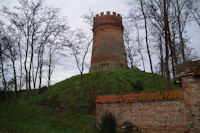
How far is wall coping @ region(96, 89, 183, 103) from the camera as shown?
5930mm

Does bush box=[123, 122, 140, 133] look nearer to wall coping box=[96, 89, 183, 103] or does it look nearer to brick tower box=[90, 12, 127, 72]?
wall coping box=[96, 89, 183, 103]

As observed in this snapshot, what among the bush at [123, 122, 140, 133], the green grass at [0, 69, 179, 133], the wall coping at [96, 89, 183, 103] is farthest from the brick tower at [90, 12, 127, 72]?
the bush at [123, 122, 140, 133]

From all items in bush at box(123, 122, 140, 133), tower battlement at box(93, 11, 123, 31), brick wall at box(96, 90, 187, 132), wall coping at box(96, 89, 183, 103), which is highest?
tower battlement at box(93, 11, 123, 31)

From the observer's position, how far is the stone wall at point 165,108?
5.32m

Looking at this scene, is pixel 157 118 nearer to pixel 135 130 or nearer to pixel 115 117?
pixel 135 130

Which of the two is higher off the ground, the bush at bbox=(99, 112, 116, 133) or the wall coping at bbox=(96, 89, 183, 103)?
the wall coping at bbox=(96, 89, 183, 103)

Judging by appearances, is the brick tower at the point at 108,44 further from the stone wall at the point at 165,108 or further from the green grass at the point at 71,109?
the stone wall at the point at 165,108

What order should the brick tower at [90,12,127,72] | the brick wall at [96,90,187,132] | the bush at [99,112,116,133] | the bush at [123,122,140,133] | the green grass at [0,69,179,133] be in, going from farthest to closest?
1. the brick tower at [90,12,127,72]
2. the green grass at [0,69,179,133]
3. the bush at [99,112,116,133]
4. the bush at [123,122,140,133]
5. the brick wall at [96,90,187,132]

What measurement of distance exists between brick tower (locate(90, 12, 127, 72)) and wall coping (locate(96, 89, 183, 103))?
15129mm

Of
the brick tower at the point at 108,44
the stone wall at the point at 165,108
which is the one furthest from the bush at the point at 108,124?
the brick tower at the point at 108,44

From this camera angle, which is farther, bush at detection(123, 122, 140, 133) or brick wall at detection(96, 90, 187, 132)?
bush at detection(123, 122, 140, 133)

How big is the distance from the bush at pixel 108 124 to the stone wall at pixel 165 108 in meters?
0.21

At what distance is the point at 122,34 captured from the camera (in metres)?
26.3

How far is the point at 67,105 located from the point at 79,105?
1.13 m
